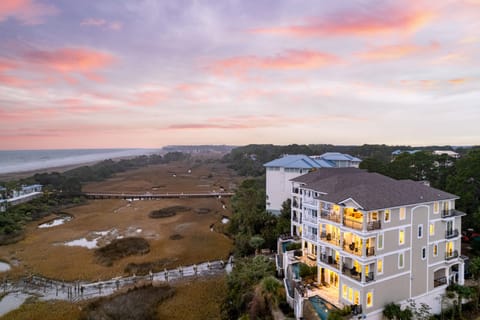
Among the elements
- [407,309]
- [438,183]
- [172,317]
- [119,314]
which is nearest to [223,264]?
[172,317]

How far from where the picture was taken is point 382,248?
2052 centimetres

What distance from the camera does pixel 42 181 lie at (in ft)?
264

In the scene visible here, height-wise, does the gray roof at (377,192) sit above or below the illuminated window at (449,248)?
above

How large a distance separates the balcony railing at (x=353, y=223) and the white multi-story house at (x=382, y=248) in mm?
67

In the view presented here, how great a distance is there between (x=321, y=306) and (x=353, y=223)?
620cm

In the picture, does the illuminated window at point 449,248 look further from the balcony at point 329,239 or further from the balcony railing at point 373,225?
the balcony at point 329,239

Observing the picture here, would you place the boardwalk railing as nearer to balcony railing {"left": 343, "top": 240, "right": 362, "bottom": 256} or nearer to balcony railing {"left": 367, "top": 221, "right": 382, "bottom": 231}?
balcony railing {"left": 343, "top": 240, "right": 362, "bottom": 256}

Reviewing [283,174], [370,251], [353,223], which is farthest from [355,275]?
[283,174]

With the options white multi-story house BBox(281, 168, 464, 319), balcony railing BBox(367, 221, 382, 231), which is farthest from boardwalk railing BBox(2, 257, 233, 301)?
balcony railing BBox(367, 221, 382, 231)

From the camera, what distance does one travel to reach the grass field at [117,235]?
115ft

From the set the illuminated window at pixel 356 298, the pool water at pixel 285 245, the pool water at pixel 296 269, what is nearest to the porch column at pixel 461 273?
the illuminated window at pixel 356 298

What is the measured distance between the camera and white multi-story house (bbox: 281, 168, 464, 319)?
65.9ft

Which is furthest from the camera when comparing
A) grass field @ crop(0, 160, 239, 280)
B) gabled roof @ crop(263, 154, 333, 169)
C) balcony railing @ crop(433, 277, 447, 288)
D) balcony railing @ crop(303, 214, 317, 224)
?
gabled roof @ crop(263, 154, 333, 169)

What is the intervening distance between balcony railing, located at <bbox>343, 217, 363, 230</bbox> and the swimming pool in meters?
5.70
